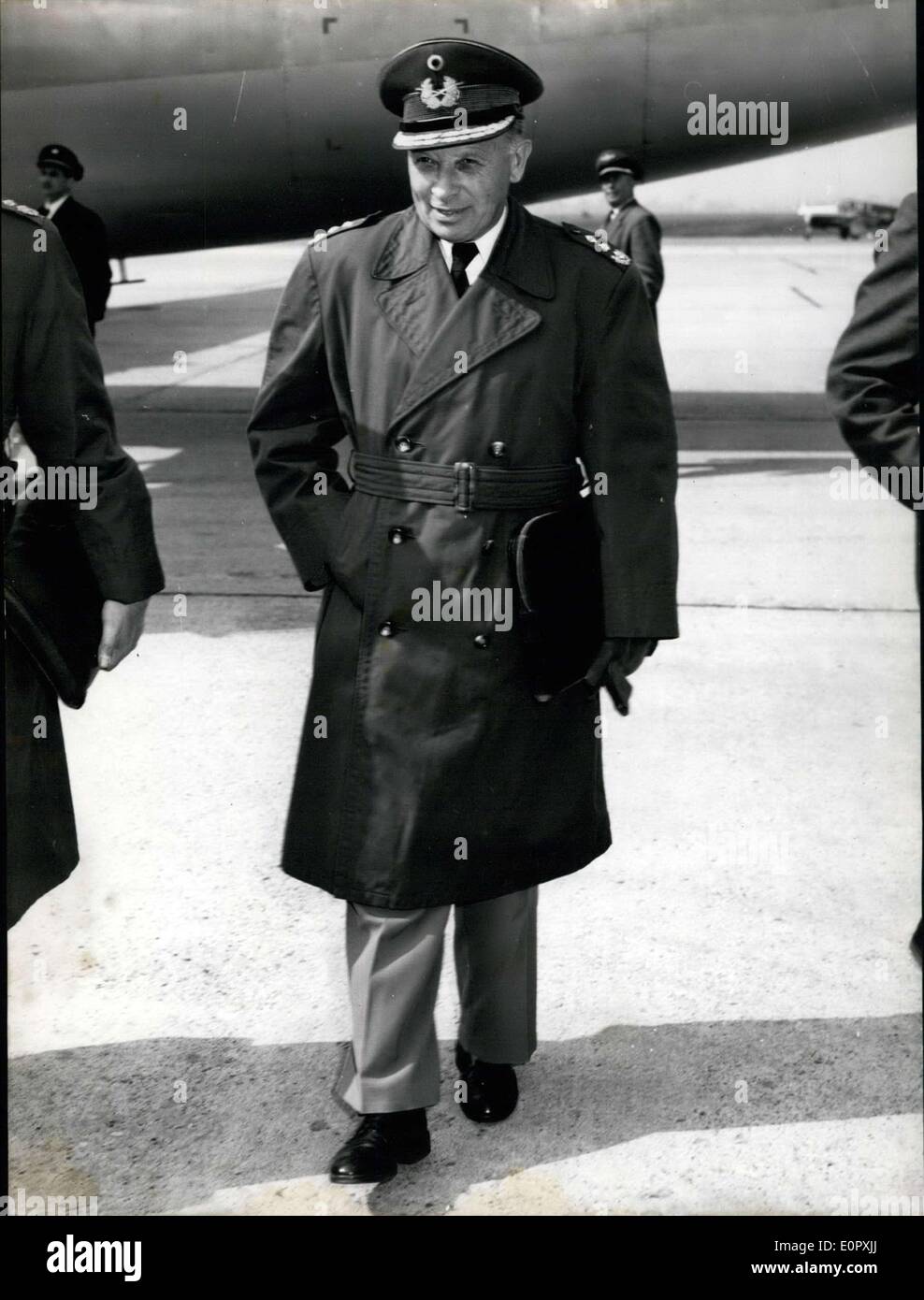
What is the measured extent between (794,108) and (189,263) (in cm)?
3100

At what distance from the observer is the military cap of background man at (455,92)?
2.59 m

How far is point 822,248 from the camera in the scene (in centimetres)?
3791

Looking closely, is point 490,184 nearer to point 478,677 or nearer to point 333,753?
point 478,677

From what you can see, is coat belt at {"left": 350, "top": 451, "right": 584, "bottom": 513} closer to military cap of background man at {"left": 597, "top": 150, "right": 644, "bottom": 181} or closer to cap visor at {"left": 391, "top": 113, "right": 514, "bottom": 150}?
cap visor at {"left": 391, "top": 113, "right": 514, "bottom": 150}

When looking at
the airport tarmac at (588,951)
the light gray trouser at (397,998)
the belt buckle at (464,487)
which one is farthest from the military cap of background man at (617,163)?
the light gray trouser at (397,998)

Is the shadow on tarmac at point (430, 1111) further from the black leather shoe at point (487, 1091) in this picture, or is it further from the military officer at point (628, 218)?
the military officer at point (628, 218)

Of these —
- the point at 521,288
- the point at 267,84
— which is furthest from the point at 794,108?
the point at 521,288

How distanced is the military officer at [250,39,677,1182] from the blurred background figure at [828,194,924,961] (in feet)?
1.36

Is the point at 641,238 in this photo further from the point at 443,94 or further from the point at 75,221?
the point at 443,94

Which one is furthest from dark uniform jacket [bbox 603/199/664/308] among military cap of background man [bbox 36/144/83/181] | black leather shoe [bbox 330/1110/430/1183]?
black leather shoe [bbox 330/1110/430/1183]

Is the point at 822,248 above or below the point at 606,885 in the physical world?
below

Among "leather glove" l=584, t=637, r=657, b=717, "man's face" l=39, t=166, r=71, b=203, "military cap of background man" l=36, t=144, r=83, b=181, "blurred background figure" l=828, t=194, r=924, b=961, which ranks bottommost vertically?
"man's face" l=39, t=166, r=71, b=203

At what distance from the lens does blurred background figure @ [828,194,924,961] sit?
2.34 m

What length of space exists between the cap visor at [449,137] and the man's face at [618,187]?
675 centimetres
